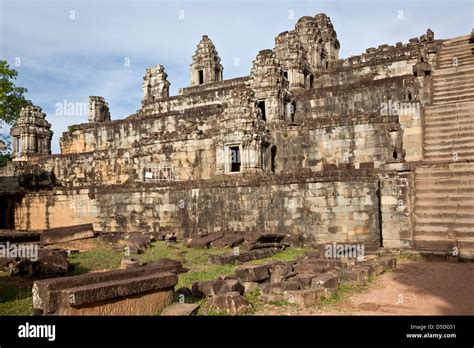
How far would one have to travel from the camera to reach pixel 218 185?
16.1 meters

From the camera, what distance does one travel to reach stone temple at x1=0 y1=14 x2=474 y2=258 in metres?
12.6

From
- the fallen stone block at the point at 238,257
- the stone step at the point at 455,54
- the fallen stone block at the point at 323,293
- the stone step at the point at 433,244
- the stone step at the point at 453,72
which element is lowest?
the fallen stone block at the point at 238,257

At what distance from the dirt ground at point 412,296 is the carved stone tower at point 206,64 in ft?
89.7

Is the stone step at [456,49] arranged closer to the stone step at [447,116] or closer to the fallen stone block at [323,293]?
the stone step at [447,116]

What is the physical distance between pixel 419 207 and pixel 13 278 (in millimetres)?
11597

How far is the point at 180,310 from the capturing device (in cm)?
662

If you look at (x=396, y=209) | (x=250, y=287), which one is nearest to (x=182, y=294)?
(x=250, y=287)

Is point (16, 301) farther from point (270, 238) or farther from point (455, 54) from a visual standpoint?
point (455, 54)

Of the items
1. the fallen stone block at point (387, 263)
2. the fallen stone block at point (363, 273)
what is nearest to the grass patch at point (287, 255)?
the fallen stone block at point (387, 263)

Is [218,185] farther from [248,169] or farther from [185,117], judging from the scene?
[185,117]

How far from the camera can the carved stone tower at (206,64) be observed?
34062mm

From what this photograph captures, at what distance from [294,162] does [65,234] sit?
34.7 feet

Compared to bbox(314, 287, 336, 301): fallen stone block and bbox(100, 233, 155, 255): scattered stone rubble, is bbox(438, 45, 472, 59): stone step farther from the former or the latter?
bbox(314, 287, 336, 301): fallen stone block
